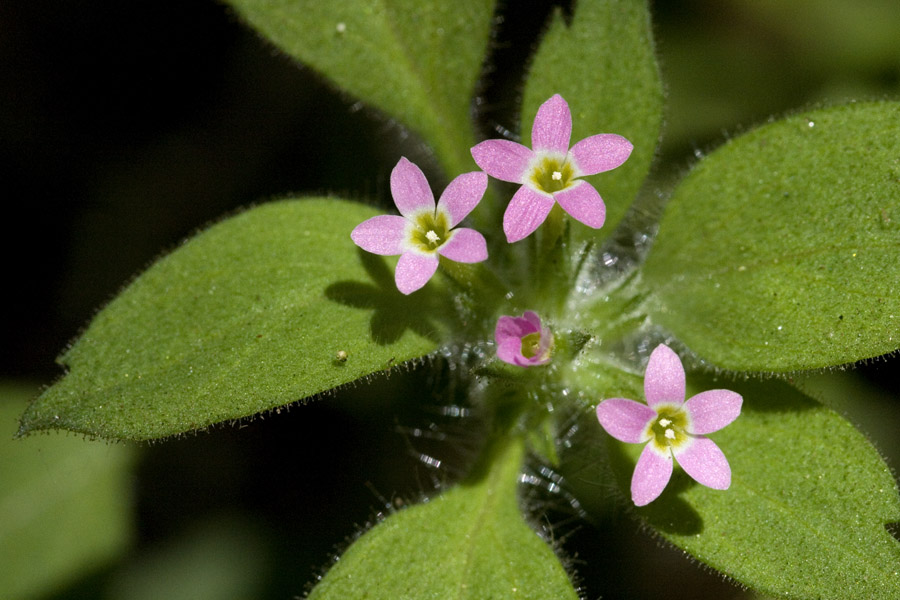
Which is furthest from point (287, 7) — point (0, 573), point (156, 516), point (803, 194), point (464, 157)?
point (0, 573)

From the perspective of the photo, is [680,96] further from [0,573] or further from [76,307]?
[0,573]

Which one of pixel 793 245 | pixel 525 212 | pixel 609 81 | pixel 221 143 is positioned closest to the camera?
pixel 525 212

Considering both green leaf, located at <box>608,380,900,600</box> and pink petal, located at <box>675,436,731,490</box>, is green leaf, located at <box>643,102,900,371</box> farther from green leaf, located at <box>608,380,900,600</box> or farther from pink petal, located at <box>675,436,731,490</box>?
pink petal, located at <box>675,436,731,490</box>

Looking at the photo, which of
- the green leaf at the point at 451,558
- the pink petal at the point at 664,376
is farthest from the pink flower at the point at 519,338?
the green leaf at the point at 451,558

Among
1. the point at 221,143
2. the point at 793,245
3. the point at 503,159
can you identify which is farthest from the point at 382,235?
the point at 221,143

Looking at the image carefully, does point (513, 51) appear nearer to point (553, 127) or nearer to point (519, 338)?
point (553, 127)
